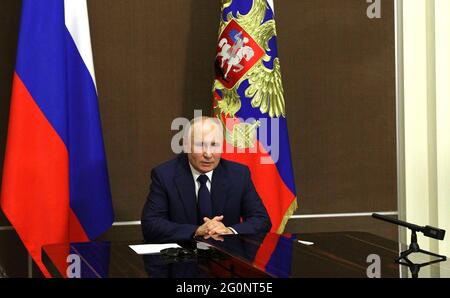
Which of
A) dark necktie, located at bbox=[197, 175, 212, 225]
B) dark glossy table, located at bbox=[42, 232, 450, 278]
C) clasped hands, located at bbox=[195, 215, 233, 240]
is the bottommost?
dark glossy table, located at bbox=[42, 232, 450, 278]

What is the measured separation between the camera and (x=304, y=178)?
4930 millimetres

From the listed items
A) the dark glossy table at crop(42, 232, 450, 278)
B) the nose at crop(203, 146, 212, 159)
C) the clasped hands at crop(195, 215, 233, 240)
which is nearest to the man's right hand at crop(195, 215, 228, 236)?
the clasped hands at crop(195, 215, 233, 240)

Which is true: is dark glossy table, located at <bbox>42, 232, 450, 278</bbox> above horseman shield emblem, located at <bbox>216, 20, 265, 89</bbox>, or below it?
below

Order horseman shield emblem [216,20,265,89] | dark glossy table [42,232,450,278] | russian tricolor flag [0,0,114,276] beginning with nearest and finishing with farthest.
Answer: dark glossy table [42,232,450,278], russian tricolor flag [0,0,114,276], horseman shield emblem [216,20,265,89]

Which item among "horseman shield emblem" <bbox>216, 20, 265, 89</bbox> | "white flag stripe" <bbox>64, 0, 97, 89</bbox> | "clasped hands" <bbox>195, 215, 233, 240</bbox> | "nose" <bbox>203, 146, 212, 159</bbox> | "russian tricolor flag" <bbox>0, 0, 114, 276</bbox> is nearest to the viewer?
"clasped hands" <bbox>195, 215, 233, 240</bbox>

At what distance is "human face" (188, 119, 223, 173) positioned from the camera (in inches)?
142

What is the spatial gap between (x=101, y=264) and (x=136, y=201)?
2170 millimetres

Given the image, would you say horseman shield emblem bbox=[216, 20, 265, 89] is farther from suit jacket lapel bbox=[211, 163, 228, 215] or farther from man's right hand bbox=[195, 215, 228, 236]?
man's right hand bbox=[195, 215, 228, 236]

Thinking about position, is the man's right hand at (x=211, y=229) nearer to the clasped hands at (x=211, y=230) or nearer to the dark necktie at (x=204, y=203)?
the clasped hands at (x=211, y=230)

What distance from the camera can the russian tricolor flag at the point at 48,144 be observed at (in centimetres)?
384

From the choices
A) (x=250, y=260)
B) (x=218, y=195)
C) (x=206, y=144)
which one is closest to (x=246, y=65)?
(x=206, y=144)

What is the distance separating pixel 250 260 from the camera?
2.53 metres

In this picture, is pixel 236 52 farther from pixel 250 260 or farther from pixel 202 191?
pixel 250 260
